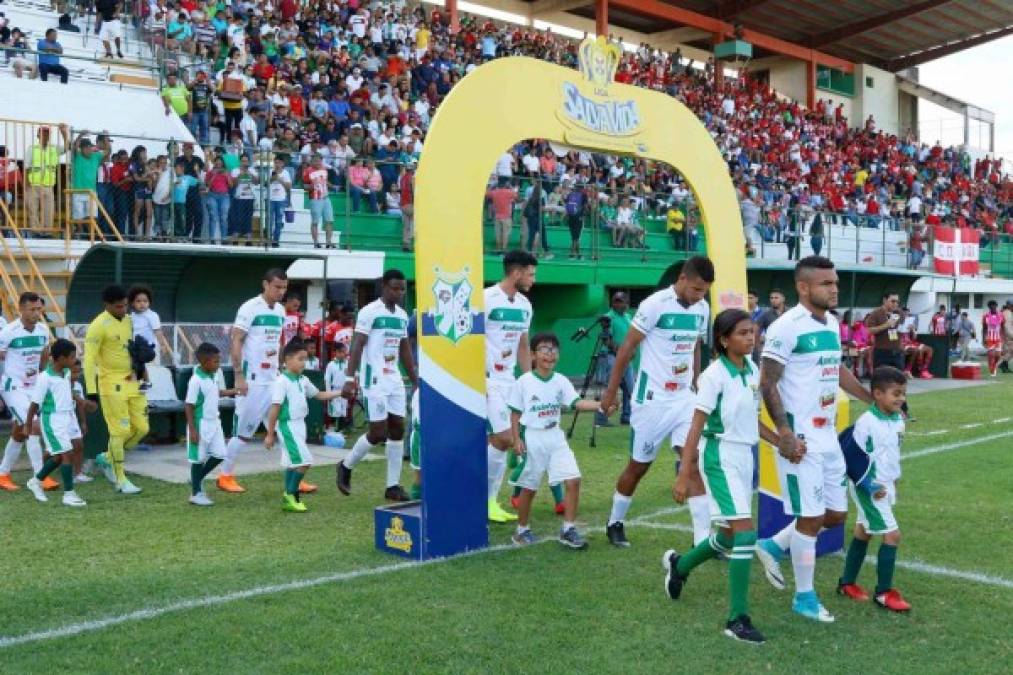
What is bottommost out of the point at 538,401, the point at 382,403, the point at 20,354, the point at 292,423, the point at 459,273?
the point at 292,423

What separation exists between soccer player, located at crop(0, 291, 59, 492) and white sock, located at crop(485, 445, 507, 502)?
438cm

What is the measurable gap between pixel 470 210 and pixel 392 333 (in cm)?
261

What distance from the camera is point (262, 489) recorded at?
1016cm

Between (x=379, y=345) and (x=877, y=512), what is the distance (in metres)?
4.92

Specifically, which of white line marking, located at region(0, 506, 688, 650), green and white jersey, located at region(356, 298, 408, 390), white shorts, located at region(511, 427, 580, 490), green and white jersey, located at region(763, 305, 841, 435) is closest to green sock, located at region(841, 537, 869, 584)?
green and white jersey, located at region(763, 305, 841, 435)

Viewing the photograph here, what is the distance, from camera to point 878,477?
20.6ft

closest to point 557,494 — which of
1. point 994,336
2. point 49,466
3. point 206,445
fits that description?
point 206,445

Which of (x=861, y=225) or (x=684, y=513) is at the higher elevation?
(x=861, y=225)

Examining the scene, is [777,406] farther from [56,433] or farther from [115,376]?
[115,376]

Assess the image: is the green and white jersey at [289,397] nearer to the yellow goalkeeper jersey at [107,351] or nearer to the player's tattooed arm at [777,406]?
the yellow goalkeeper jersey at [107,351]

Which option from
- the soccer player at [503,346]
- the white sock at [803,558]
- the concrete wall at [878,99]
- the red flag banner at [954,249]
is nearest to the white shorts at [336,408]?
the soccer player at [503,346]

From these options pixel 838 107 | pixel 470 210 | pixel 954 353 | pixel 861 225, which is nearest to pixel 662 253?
pixel 861 225

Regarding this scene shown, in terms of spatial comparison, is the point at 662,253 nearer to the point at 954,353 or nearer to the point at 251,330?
the point at 954,353

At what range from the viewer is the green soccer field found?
5203 millimetres
